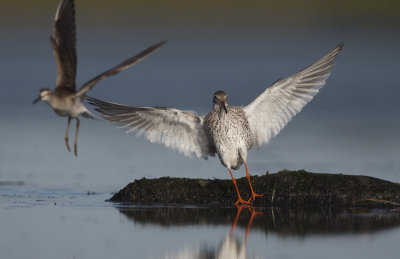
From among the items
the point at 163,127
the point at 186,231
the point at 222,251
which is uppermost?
the point at 163,127

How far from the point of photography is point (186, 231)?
912 centimetres

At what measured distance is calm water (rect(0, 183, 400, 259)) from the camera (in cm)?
796

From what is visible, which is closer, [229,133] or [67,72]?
[67,72]

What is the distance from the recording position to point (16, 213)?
10.2 meters

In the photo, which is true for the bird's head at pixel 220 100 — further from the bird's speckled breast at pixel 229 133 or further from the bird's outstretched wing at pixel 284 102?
the bird's outstretched wing at pixel 284 102

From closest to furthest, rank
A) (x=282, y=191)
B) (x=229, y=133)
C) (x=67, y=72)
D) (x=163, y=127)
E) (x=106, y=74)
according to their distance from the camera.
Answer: (x=106, y=74), (x=67, y=72), (x=282, y=191), (x=229, y=133), (x=163, y=127)

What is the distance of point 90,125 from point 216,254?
11.2m

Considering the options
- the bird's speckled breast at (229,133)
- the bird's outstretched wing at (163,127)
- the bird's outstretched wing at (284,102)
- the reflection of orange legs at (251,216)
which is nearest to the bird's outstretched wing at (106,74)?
the reflection of orange legs at (251,216)

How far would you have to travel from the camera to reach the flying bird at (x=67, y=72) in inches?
345

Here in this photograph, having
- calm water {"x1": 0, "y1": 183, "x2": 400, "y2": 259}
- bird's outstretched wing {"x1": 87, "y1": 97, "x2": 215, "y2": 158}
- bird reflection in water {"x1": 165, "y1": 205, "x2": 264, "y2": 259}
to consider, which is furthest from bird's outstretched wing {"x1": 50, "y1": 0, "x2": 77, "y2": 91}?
bird reflection in water {"x1": 165, "y1": 205, "x2": 264, "y2": 259}

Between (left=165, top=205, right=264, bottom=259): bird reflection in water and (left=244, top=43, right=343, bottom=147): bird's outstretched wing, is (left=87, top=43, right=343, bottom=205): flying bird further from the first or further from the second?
(left=165, top=205, right=264, bottom=259): bird reflection in water

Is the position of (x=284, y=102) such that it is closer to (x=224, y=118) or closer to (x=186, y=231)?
(x=224, y=118)

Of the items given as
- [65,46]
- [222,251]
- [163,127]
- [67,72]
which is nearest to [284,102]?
[163,127]

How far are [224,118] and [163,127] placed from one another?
3.83 ft
